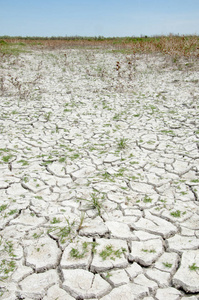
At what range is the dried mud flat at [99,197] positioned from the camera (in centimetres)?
208

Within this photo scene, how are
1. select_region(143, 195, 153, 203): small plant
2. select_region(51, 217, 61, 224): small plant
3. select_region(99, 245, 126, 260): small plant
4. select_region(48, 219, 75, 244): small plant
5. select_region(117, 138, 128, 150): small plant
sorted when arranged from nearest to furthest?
select_region(99, 245, 126, 260): small plant < select_region(48, 219, 75, 244): small plant < select_region(51, 217, 61, 224): small plant < select_region(143, 195, 153, 203): small plant < select_region(117, 138, 128, 150): small plant

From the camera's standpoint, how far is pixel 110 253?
7.57 ft

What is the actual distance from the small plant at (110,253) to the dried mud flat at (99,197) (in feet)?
0.04

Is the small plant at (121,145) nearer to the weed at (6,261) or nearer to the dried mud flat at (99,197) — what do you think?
the dried mud flat at (99,197)

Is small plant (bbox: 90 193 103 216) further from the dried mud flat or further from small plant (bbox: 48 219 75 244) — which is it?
small plant (bbox: 48 219 75 244)

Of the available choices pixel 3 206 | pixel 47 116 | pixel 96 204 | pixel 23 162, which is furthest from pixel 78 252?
pixel 47 116

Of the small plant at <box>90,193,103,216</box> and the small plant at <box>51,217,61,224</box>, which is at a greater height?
the small plant at <box>90,193,103,216</box>

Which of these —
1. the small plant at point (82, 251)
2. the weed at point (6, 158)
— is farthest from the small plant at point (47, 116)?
the small plant at point (82, 251)

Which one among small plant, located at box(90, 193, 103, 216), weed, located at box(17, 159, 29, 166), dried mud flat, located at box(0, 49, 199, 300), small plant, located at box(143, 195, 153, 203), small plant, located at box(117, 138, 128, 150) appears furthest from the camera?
small plant, located at box(117, 138, 128, 150)

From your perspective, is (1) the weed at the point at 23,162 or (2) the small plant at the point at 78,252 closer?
(2) the small plant at the point at 78,252

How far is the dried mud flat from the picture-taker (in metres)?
2.08

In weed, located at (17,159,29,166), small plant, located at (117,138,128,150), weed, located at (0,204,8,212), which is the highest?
small plant, located at (117,138,128,150)

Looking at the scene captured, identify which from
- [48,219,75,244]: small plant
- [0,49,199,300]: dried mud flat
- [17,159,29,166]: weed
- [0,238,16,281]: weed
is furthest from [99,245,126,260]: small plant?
[17,159,29,166]: weed

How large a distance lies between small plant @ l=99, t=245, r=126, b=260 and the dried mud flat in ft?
0.04
